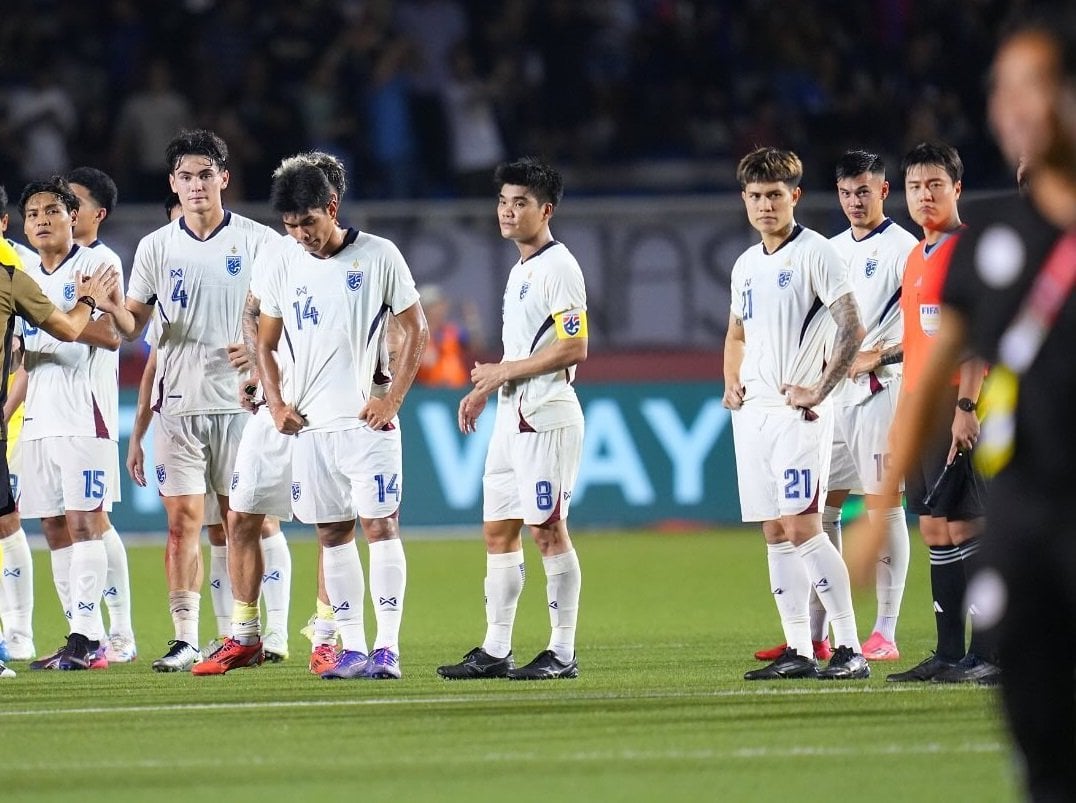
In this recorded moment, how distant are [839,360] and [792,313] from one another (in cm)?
36

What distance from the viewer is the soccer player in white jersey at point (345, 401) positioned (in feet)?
28.7

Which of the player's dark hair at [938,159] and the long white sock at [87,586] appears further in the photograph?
the long white sock at [87,586]

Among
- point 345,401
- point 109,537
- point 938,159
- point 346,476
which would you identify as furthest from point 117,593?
point 938,159

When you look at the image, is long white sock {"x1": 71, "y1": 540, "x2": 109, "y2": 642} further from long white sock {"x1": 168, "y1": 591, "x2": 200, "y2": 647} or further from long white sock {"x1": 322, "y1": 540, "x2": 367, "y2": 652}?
long white sock {"x1": 322, "y1": 540, "x2": 367, "y2": 652}

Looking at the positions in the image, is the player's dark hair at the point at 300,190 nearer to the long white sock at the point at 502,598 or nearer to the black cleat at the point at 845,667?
the long white sock at the point at 502,598

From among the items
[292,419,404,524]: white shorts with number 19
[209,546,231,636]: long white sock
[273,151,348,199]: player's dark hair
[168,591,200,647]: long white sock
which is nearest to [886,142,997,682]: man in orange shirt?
[292,419,404,524]: white shorts with number 19

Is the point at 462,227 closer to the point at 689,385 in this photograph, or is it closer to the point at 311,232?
the point at 689,385

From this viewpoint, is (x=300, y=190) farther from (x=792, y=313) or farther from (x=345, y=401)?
(x=792, y=313)

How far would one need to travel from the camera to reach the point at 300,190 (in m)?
8.63

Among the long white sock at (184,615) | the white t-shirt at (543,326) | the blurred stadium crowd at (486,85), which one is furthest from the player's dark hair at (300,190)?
the blurred stadium crowd at (486,85)

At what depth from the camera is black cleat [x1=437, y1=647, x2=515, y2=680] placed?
876 cm

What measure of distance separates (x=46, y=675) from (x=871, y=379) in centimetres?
459

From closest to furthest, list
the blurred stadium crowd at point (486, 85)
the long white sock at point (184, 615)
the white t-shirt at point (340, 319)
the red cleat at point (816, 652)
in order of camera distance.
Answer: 1. the white t-shirt at point (340, 319)
2. the red cleat at point (816, 652)
3. the long white sock at point (184, 615)
4. the blurred stadium crowd at point (486, 85)

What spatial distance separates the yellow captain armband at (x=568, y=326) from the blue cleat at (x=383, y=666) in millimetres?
1726
